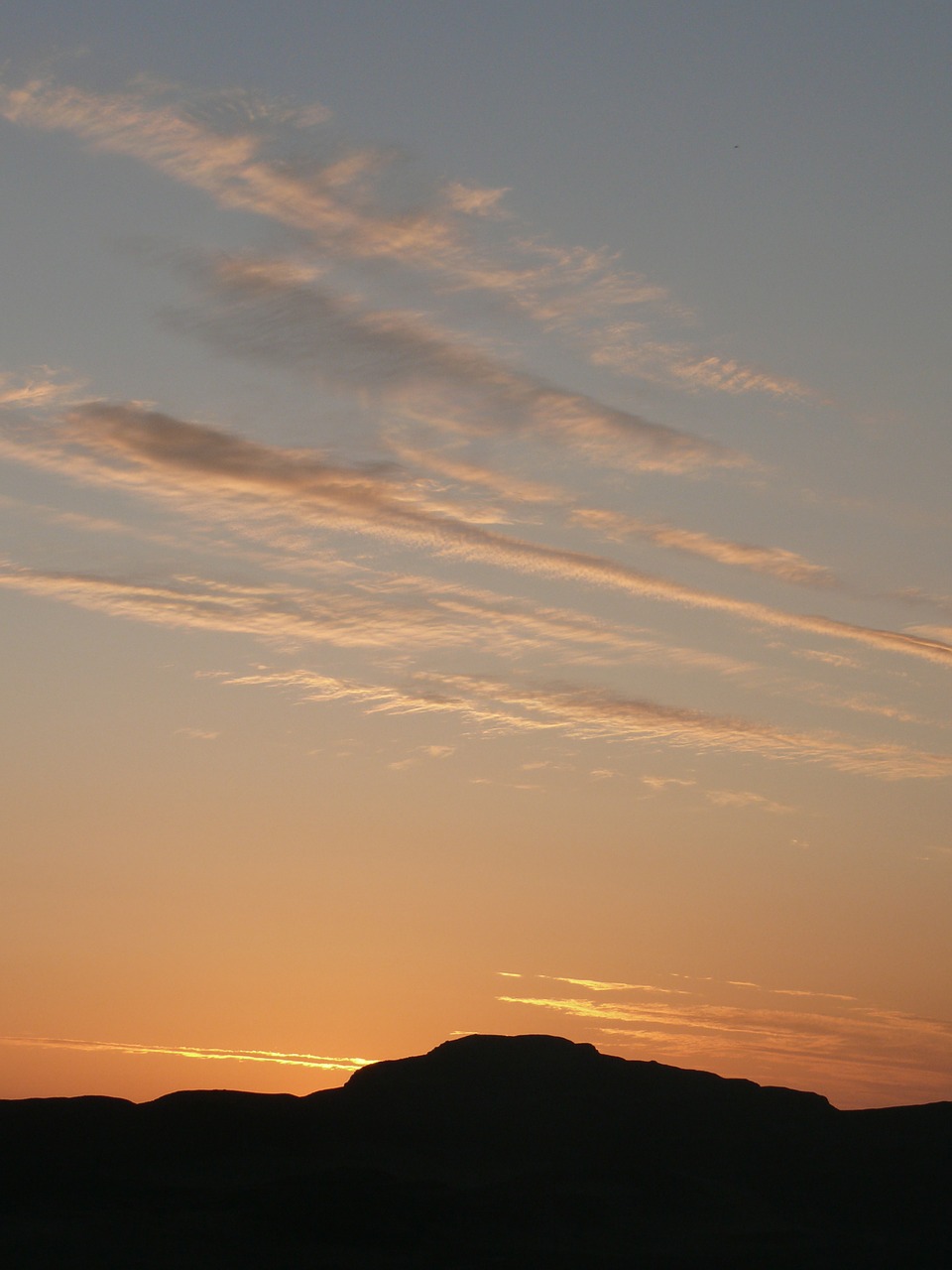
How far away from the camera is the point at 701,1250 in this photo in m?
61.1

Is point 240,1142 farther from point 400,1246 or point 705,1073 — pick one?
point 705,1073

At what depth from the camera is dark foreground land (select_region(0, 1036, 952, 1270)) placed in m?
59.7

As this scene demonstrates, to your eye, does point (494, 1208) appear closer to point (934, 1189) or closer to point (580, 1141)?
point (580, 1141)

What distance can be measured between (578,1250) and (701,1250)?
16.6 ft

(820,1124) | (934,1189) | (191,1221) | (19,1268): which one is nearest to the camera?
(19,1268)

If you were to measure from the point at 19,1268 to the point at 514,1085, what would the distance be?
25.1m

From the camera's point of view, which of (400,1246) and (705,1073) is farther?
(705,1073)

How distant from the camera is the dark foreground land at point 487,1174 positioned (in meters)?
59.7

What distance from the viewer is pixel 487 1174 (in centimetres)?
6594

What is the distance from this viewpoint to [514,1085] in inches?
2837

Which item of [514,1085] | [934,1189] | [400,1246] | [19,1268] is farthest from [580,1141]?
[19,1268]

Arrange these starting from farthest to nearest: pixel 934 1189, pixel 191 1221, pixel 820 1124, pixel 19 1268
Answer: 1. pixel 820 1124
2. pixel 934 1189
3. pixel 191 1221
4. pixel 19 1268

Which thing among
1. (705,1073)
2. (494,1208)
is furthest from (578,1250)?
(705,1073)

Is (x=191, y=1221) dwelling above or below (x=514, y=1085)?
below
